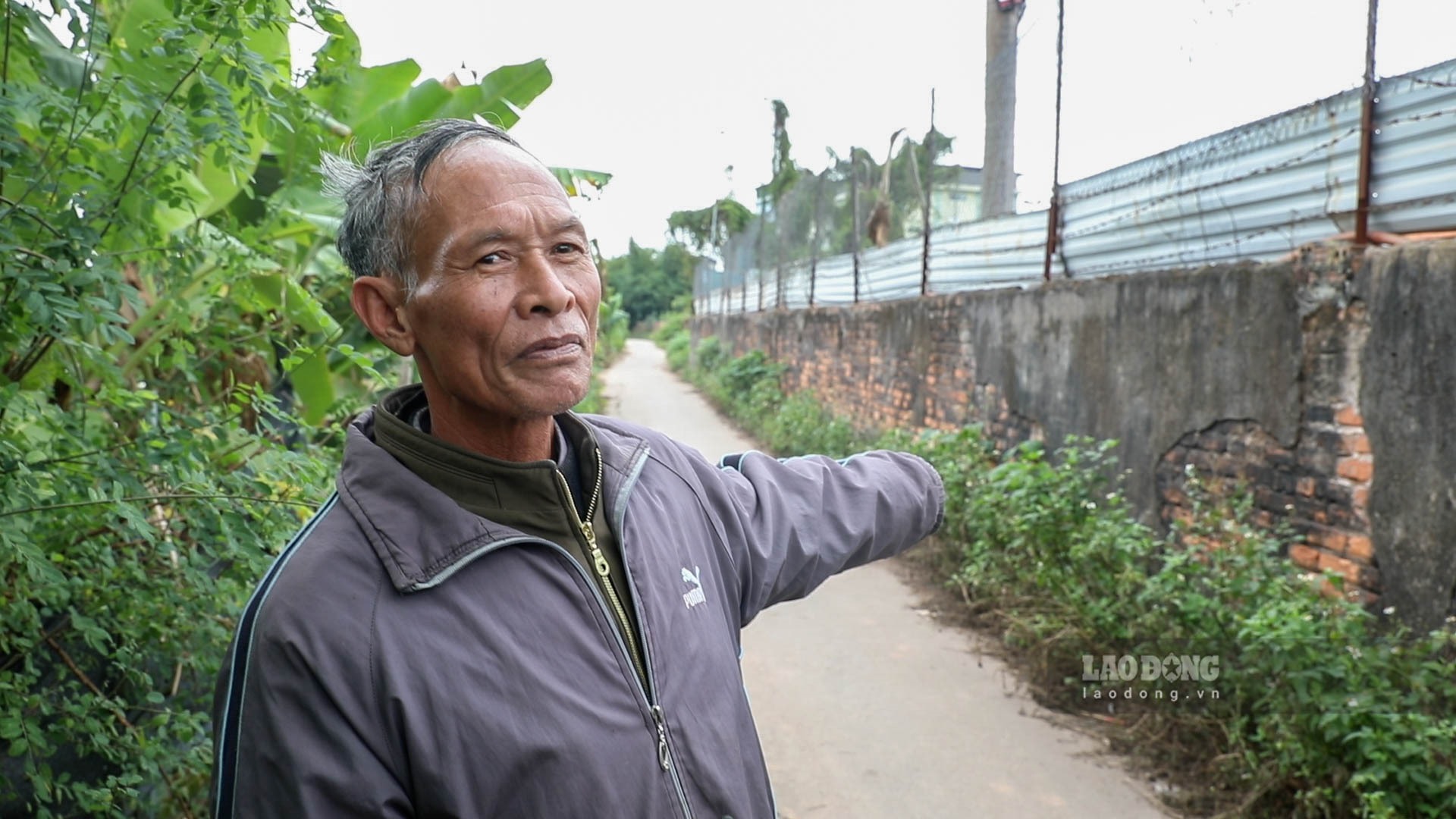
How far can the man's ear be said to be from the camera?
1.33 meters

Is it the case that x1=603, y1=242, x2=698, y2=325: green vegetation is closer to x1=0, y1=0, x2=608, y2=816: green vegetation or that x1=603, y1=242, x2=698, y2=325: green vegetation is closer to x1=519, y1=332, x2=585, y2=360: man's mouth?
x1=0, y1=0, x2=608, y2=816: green vegetation

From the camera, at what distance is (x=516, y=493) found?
1295 millimetres

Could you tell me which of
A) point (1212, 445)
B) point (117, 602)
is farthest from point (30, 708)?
point (1212, 445)

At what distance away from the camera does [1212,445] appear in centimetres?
427

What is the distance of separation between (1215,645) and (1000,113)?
453 cm

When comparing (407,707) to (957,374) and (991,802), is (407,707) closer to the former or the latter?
(991,802)

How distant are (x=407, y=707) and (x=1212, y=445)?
13.4 feet

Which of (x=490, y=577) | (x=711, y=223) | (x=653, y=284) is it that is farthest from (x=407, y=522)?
(x=653, y=284)

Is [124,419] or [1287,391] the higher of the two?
[1287,391]

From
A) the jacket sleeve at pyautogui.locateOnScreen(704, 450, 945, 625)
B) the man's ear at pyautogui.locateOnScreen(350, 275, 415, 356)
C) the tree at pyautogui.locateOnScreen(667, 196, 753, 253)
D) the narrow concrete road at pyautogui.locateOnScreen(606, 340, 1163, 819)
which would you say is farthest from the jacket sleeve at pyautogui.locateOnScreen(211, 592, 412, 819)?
the tree at pyautogui.locateOnScreen(667, 196, 753, 253)
